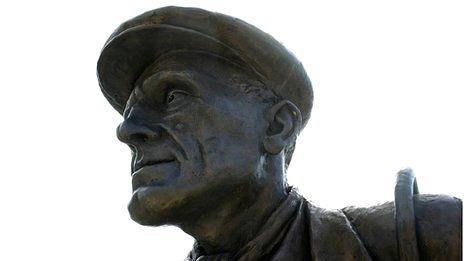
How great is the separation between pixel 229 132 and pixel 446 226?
Answer: 82 centimetres

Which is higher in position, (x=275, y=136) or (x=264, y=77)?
(x=264, y=77)

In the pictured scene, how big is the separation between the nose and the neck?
34 cm

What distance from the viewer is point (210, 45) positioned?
10.7ft

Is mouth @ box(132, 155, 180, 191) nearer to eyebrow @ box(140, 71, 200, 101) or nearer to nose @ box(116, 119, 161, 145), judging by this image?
nose @ box(116, 119, 161, 145)

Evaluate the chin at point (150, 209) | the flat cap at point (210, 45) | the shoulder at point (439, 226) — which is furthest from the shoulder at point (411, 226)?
the chin at point (150, 209)

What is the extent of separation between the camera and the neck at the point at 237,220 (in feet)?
10.3

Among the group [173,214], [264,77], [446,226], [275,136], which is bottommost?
[446,226]

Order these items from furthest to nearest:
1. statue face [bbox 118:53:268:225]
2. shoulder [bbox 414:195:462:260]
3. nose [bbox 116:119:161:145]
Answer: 1. nose [bbox 116:119:161:145]
2. statue face [bbox 118:53:268:225]
3. shoulder [bbox 414:195:462:260]

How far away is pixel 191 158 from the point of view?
3094 millimetres

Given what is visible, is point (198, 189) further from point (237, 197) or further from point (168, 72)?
point (168, 72)

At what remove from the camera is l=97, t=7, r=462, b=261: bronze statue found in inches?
120

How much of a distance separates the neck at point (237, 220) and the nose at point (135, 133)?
34cm

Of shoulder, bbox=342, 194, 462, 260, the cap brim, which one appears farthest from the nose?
shoulder, bbox=342, 194, 462, 260

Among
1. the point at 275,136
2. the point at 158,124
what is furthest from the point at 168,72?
the point at 275,136
